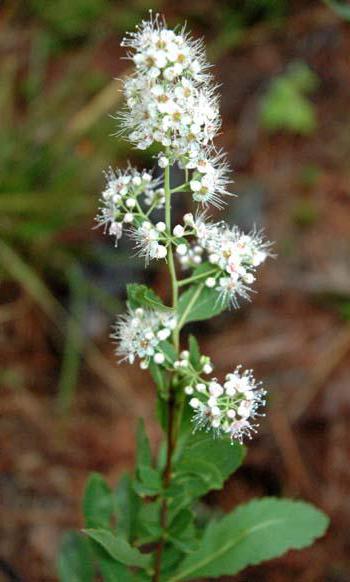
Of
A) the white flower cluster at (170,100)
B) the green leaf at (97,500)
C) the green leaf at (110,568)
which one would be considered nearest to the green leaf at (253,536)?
the green leaf at (110,568)

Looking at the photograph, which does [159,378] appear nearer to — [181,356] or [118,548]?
[181,356]

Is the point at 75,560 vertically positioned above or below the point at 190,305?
below

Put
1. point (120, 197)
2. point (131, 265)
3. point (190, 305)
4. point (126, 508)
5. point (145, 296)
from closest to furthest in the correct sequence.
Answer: point (145, 296) < point (120, 197) < point (190, 305) < point (126, 508) < point (131, 265)

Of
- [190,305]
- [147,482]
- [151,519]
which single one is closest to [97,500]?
[151,519]

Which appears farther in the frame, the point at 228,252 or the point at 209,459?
the point at 209,459

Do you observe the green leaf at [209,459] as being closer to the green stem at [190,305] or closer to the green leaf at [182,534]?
the green leaf at [182,534]

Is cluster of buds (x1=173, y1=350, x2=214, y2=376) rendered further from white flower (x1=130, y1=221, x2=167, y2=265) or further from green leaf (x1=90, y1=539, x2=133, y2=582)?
green leaf (x1=90, y1=539, x2=133, y2=582)

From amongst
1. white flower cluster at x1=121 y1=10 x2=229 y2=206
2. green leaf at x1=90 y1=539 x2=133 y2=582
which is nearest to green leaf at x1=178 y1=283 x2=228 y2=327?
white flower cluster at x1=121 y1=10 x2=229 y2=206
